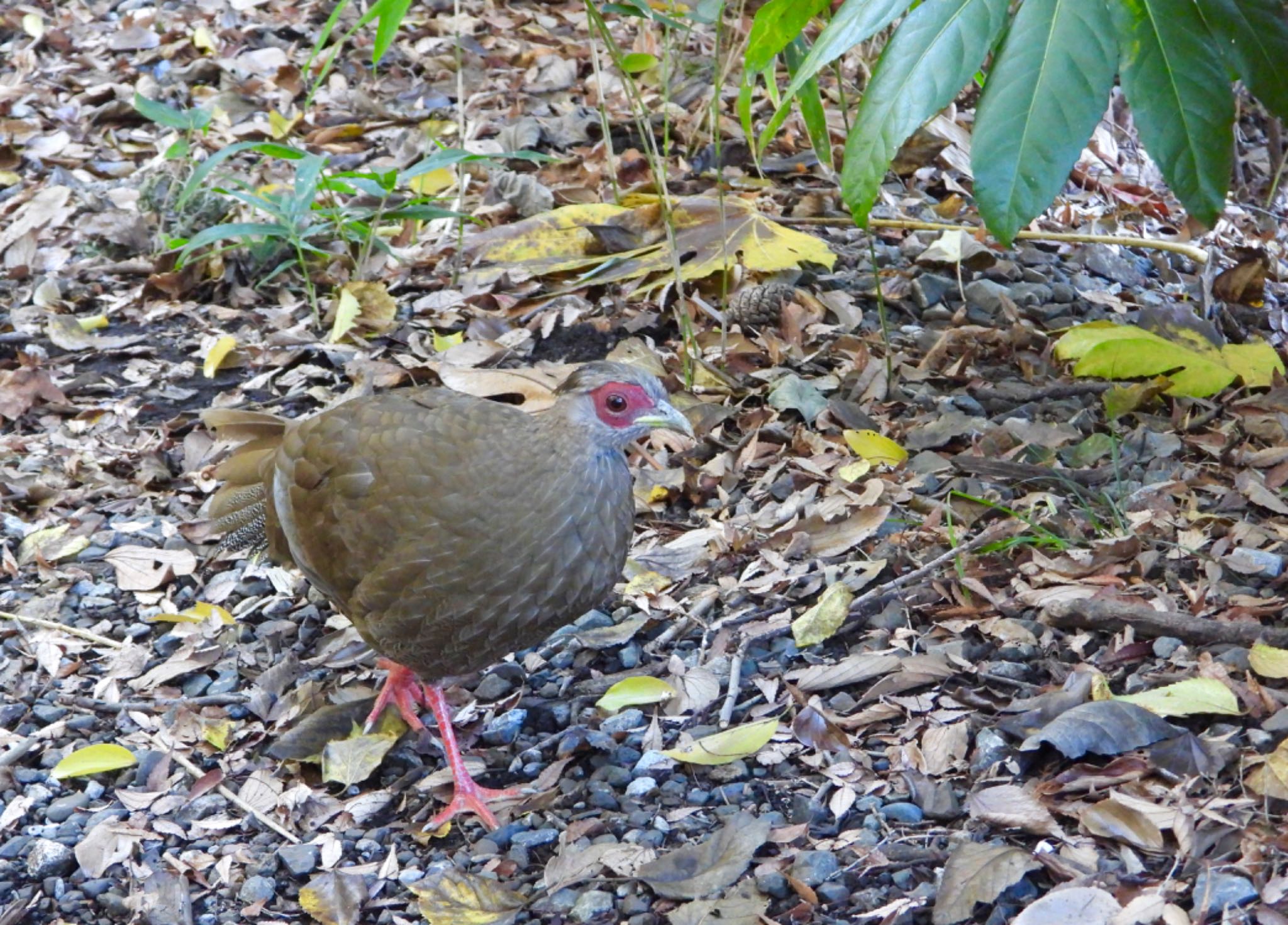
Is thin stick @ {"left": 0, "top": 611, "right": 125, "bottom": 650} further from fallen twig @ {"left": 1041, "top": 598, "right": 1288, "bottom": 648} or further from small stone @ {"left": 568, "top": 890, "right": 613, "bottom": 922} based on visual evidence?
fallen twig @ {"left": 1041, "top": 598, "right": 1288, "bottom": 648}

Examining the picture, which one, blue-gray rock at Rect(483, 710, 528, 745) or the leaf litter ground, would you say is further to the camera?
blue-gray rock at Rect(483, 710, 528, 745)

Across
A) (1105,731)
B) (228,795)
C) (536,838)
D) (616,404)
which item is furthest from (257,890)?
(1105,731)

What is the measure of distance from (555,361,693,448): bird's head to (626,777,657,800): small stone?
31.3 inches

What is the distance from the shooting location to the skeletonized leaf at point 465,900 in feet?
9.71

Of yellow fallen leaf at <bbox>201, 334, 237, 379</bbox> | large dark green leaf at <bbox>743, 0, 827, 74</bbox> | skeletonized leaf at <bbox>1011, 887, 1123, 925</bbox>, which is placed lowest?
yellow fallen leaf at <bbox>201, 334, 237, 379</bbox>

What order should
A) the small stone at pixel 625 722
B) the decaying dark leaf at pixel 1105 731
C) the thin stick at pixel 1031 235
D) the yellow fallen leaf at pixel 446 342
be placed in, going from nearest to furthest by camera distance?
the decaying dark leaf at pixel 1105 731
the small stone at pixel 625 722
the thin stick at pixel 1031 235
the yellow fallen leaf at pixel 446 342

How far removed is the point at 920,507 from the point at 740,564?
20.9 inches

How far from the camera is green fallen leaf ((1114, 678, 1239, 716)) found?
296 centimetres

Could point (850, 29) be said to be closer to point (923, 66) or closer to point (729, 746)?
point (923, 66)

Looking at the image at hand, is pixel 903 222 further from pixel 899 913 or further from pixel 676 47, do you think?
pixel 899 913

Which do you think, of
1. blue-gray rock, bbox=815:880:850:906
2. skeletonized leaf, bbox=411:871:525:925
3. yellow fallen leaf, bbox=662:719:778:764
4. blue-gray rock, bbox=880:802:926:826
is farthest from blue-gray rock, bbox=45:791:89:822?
blue-gray rock, bbox=880:802:926:826

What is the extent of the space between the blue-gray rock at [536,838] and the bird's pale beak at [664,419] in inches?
38.3

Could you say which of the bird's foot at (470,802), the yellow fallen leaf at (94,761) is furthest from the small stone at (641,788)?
the yellow fallen leaf at (94,761)

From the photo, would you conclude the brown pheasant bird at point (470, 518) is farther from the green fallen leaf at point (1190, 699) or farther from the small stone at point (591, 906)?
the green fallen leaf at point (1190, 699)
